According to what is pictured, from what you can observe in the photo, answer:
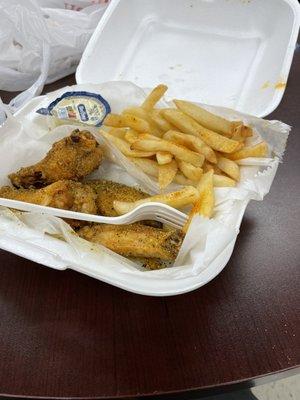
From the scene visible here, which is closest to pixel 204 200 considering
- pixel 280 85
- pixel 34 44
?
pixel 280 85

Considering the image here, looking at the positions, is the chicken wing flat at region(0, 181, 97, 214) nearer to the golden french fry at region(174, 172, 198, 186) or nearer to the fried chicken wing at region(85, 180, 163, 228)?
the fried chicken wing at region(85, 180, 163, 228)

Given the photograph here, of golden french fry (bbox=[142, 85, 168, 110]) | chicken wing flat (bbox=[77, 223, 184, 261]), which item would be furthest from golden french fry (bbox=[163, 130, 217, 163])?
chicken wing flat (bbox=[77, 223, 184, 261])

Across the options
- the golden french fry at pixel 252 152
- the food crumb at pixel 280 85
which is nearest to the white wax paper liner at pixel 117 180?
the golden french fry at pixel 252 152

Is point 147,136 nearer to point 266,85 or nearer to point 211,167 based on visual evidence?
point 211,167

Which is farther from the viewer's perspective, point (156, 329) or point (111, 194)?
point (111, 194)

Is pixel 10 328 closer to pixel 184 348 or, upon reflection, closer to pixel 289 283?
pixel 184 348

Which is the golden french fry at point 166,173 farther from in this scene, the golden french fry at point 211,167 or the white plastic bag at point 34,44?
the white plastic bag at point 34,44
